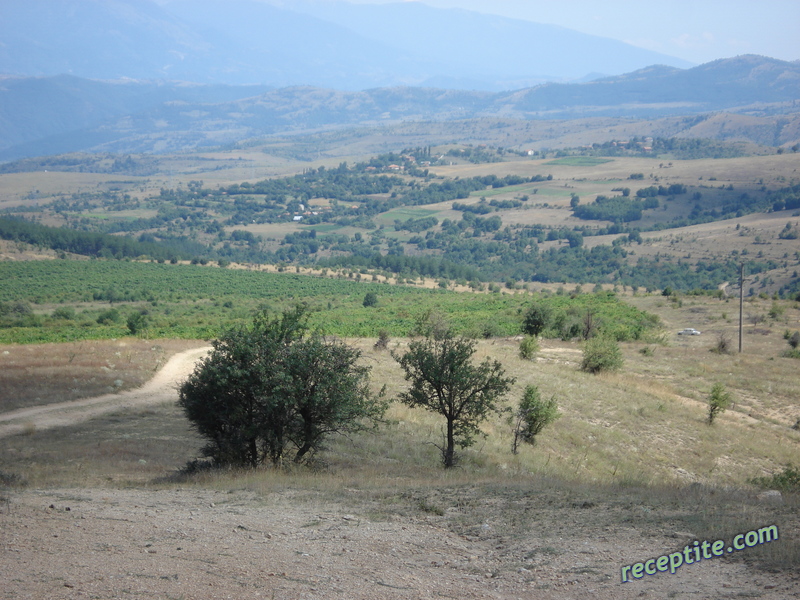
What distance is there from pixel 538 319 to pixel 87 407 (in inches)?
1228

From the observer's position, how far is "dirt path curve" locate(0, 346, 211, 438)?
69.9 ft

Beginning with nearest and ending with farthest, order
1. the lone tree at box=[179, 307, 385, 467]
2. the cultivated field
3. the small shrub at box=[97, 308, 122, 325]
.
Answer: the cultivated field → the lone tree at box=[179, 307, 385, 467] → the small shrub at box=[97, 308, 122, 325]

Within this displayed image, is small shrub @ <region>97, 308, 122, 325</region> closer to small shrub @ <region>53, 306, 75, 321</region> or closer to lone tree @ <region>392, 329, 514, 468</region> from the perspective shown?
small shrub @ <region>53, 306, 75, 321</region>

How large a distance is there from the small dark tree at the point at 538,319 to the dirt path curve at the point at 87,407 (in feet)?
82.6

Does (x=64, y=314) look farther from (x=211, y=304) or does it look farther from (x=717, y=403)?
(x=717, y=403)

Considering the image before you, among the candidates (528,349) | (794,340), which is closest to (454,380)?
(528,349)

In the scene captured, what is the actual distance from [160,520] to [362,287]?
83678 millimetres

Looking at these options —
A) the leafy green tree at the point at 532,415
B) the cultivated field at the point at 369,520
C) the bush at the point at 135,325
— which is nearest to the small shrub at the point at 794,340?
the cultivated field at the point at 369,520

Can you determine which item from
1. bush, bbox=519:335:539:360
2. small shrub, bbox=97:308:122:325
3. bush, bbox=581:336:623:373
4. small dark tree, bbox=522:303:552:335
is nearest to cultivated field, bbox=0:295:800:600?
bush, bbox=581:336:623:373

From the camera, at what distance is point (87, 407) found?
24.0 meters

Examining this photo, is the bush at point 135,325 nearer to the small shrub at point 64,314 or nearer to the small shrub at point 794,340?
the small shrub at point 64,314

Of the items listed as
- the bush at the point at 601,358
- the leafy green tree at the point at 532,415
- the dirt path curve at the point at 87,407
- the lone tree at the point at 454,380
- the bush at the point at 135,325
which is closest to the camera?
the lone tree at the point at 454,380

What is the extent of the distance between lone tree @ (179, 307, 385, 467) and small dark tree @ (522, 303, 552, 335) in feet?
105

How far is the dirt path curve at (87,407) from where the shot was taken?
21.3m
